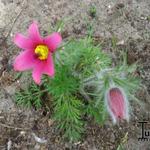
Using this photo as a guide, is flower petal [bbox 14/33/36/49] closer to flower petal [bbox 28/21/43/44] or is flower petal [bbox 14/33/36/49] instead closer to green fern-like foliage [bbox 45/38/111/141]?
flower petal [bbox 28/21/43/44]

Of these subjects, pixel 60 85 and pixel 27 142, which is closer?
pixel 60 85

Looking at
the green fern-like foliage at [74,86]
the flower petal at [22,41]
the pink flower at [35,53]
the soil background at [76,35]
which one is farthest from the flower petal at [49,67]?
the soil background at [76,35]

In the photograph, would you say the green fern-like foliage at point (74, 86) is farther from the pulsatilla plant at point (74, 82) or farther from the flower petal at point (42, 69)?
the flower petal at point (42, 69)

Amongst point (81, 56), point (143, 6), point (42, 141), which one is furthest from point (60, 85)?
point (143, 6)

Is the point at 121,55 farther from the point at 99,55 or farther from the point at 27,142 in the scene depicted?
the point at 27,142

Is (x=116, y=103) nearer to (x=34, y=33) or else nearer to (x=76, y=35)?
(x=34, y=33)

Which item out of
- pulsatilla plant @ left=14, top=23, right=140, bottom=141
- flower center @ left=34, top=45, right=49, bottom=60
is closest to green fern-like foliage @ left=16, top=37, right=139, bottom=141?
pulsatilla plant @ left=14, top=23, right=140, bottom=141

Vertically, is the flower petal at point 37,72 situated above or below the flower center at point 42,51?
below

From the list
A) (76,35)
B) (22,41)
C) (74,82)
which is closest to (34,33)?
(22,41)

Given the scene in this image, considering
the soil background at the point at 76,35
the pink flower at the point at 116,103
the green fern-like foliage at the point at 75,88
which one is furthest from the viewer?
the soil background at the point at 76,35
